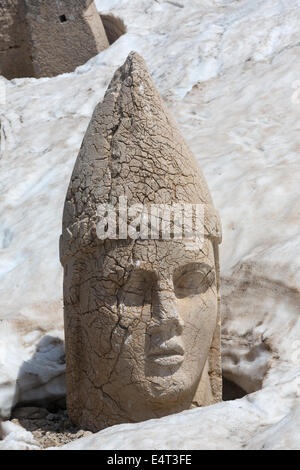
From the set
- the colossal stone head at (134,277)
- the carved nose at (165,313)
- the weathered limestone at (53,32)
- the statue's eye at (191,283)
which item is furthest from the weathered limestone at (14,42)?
the carved nose at (165,313)

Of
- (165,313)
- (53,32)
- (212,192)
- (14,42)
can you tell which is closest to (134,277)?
(165,313)

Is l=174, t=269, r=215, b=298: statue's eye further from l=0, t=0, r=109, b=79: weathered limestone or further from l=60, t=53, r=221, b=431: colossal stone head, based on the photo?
l=0, t=0, r=109, b=79: weathered limestone

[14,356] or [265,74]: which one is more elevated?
[265,74]

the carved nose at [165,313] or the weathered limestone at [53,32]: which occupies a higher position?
the weathered limestone at [53,32]

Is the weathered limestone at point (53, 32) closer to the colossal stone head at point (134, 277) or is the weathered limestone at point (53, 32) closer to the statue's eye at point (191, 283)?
the colossal stone head at point (134, 277)

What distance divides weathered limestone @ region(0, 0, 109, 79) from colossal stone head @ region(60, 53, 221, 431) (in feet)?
15.6

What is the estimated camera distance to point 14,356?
14.9ft

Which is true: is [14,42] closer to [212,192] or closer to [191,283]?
[212,192]

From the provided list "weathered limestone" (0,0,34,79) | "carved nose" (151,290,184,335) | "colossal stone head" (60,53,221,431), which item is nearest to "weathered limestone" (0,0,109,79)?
"weathered limestone" (0,0,34,79)

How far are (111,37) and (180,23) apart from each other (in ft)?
4.61

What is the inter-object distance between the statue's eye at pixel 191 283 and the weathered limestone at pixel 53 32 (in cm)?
523

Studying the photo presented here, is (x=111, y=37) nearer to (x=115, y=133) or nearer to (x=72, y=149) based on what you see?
(x=72, y=149)

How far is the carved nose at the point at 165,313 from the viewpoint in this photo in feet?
11.8

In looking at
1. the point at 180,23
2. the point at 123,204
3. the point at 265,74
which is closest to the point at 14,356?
the point at 123,204
